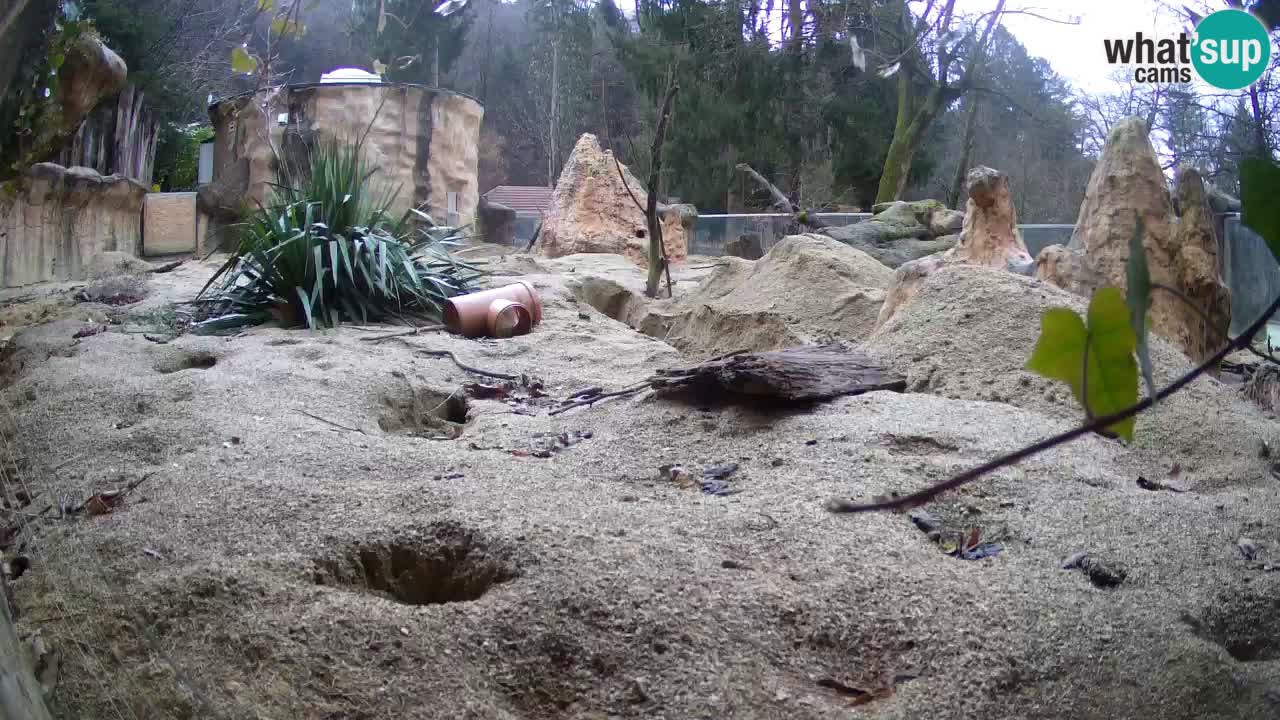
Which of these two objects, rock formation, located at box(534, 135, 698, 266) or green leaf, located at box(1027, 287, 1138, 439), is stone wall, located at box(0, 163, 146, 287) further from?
green leaf, located at box(1027, 287, 1138, 439)

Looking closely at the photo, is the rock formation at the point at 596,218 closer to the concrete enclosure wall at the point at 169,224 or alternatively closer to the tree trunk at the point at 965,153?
the tree trunk at the point at 965,153

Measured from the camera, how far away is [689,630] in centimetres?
153

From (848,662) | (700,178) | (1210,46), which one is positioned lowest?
(848,662)

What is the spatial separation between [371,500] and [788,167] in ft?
46.6

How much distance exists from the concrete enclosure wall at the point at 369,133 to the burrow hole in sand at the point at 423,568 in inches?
378

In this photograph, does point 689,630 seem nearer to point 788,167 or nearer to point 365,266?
point 365,266

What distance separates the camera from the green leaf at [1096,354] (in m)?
0.56

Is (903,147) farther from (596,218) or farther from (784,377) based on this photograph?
(784,377)

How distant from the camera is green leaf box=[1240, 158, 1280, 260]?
62cm

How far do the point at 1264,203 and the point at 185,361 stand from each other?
3981 millimetres

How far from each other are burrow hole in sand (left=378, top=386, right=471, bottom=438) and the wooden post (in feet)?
6.72

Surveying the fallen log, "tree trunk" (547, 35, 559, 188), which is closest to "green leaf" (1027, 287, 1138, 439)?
the fallen log

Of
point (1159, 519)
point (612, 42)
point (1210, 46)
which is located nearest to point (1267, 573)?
point (1159, 519)

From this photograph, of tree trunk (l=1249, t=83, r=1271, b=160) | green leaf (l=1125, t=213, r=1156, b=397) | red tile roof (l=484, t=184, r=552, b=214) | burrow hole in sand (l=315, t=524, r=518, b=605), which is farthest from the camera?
red tile roof (l=484, t=184, r=552, b=214)
